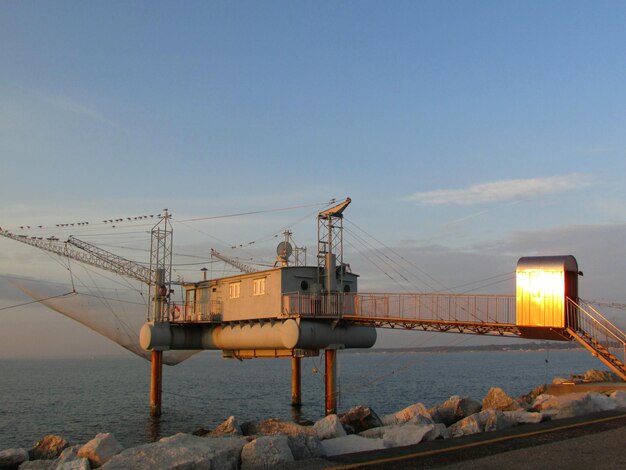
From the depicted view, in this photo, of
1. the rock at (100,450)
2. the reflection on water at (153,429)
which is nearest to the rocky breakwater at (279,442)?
the rock at (100,450)

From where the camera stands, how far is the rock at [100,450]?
21.4m

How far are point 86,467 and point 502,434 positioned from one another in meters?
13.0

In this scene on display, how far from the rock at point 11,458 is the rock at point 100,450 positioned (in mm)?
5059

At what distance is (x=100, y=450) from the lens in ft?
71.1

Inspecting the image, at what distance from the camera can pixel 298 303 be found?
45.1 m

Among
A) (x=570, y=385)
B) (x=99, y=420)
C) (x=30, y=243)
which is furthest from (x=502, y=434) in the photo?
(x=30, y=243)

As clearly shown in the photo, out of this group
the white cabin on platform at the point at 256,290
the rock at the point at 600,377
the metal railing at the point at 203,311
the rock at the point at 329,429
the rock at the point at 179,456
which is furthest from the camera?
the metal railing at the point at 203,311

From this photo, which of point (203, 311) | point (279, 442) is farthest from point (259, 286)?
point (279, 442)

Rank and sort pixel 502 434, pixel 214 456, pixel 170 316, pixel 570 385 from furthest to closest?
pixel 170 316 < pixel 570 385 < pixel 502 434 < pixel 214 456

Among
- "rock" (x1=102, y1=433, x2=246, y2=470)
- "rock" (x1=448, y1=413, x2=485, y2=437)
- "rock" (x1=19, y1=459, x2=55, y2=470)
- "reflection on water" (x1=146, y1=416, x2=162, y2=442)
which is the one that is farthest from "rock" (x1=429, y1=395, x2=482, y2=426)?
"reflection on water" (x1=146, y1=416, x2=162, y2=442)

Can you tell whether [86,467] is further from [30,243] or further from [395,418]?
[30,243]

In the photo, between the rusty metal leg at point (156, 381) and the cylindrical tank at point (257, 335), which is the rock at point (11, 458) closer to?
the cylindrical tank at point (257, 335)

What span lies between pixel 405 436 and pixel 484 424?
5480mm

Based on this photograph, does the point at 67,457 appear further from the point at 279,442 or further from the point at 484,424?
the point at 484,424
